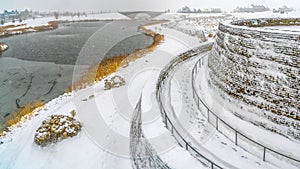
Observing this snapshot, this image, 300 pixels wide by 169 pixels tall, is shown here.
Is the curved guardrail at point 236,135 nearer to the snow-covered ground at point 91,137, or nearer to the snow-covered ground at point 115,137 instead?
the snow-covered ground at point 115,137

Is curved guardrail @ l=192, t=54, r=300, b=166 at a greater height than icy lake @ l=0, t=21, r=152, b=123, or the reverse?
icy lake @ l=0, t=21, r=152, b=123

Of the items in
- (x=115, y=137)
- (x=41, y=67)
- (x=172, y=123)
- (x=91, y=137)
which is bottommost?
(x=91, y=137)

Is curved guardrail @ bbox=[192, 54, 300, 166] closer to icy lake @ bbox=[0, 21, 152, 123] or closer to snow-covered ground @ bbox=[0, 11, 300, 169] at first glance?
snow-covered ground @ bbox=[0, 11, 300, 169]

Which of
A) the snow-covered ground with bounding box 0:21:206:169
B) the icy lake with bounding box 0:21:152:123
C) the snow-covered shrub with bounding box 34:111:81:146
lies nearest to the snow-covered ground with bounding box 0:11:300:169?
the snow-covered ground with bounding box 0:21:206:169

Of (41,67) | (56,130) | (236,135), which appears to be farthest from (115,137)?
(41,67)

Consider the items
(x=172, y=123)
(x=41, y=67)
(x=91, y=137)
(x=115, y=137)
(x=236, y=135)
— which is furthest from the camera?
(x=41, y=67)

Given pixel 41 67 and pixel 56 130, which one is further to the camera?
pixel 41 67

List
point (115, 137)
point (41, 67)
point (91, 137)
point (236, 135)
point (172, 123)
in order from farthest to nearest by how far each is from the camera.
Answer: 1. point (41, 67)
2. point (172, 123)
3. point (91, 137)
4. point (115, 137)
5. point (236, 135)

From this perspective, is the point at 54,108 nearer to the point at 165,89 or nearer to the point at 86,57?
the point at 165,89

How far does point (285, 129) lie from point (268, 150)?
124 cm

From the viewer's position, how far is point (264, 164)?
11.2 meters

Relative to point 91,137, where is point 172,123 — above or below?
above

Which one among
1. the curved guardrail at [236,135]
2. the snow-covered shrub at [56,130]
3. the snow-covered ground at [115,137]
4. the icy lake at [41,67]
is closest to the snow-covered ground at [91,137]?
the snow-covered ground at [115,137]

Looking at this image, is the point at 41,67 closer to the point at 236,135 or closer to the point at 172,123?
the point at 172,123
